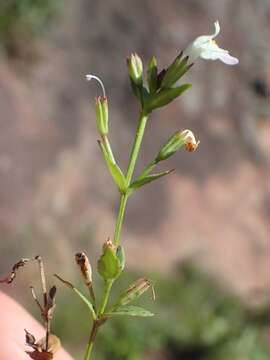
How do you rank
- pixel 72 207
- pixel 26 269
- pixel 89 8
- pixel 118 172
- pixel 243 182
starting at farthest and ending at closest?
1. pixel 89 8
2. pixel 243 182
3. pixel 72 207
4. pixel 26 269
5. pixel 118 172

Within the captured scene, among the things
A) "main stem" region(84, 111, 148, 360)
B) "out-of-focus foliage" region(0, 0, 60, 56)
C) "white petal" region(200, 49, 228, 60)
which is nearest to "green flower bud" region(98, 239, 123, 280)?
"main stem" region(84, 111, 148, 360)

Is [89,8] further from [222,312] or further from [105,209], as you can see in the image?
[222,312]

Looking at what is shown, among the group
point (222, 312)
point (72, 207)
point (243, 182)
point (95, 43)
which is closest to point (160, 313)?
point (222, 312)

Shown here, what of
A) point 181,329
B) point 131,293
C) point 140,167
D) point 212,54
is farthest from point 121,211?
point 140,167

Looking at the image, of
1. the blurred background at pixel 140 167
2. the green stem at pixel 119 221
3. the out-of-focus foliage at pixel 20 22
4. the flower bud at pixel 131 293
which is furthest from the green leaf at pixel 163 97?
the out-of-focus foliage at pixel 20 22

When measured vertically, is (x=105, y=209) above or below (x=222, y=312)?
above

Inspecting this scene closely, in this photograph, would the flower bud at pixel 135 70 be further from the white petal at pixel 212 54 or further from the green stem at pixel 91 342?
the green stem at pixel 91 342
